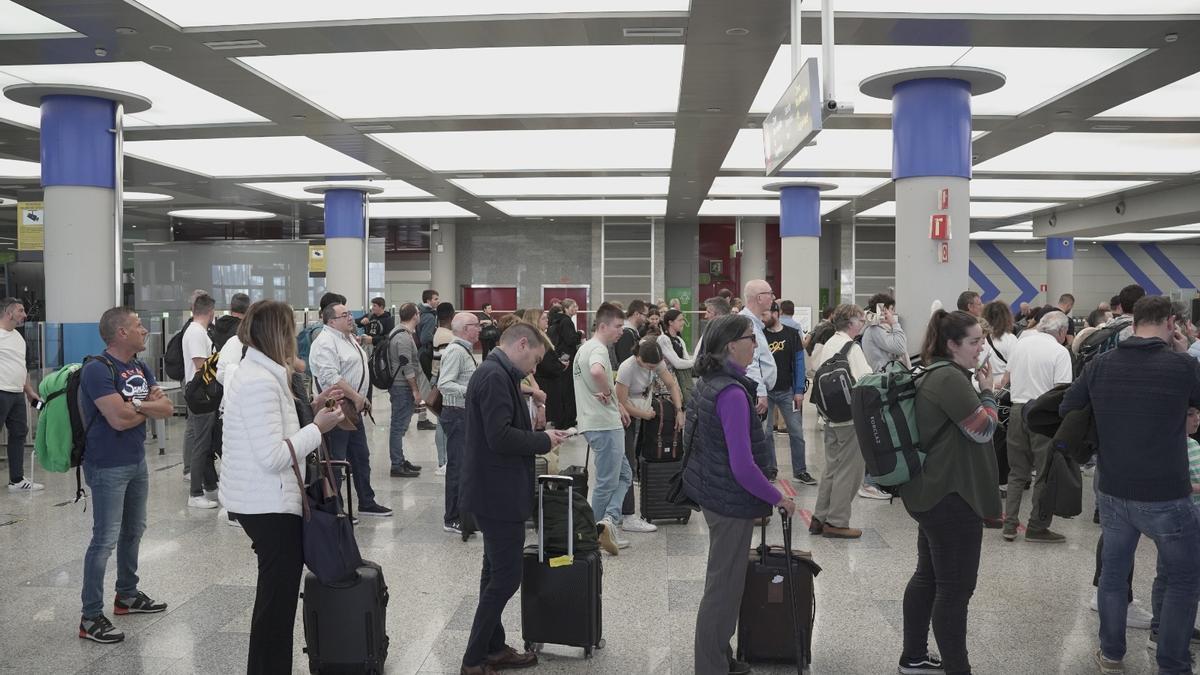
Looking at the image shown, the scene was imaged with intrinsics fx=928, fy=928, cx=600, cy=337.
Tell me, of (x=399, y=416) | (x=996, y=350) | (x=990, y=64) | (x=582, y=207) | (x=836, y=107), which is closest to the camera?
(x=836, y=107)

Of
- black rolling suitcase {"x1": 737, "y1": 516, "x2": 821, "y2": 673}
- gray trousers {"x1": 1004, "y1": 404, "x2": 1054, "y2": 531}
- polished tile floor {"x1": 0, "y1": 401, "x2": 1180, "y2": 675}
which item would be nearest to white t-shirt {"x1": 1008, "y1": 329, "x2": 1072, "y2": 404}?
gray trousers {"x1": 1004, "y1": 404, "x2": 1054, "y2": 531}

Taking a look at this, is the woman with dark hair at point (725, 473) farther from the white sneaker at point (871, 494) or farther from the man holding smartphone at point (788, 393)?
the man holding smartphone at point (788, 393)

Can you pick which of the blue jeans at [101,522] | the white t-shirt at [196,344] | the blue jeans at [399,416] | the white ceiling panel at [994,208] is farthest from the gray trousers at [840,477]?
the white ceiling panel at [994,208]

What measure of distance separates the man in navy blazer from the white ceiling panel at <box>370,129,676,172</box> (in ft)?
28.6

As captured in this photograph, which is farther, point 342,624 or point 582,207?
point 582,207

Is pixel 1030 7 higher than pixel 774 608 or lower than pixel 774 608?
higher

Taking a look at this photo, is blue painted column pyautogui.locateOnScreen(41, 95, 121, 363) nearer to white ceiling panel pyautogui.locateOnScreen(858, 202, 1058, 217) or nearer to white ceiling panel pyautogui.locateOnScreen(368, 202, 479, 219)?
white ceiling panel pyautogui.locateOnScreen(368, 202, 479, 219)

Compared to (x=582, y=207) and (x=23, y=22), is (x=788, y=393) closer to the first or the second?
(x=23, y=22)

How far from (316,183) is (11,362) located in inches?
361

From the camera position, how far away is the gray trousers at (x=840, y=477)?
693 centimetres

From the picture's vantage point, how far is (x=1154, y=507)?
405cm

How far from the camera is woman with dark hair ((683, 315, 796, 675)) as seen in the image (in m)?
3.82

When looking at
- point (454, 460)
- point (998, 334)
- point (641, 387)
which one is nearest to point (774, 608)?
point (641, 387)

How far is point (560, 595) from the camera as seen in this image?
4535 millimetres
